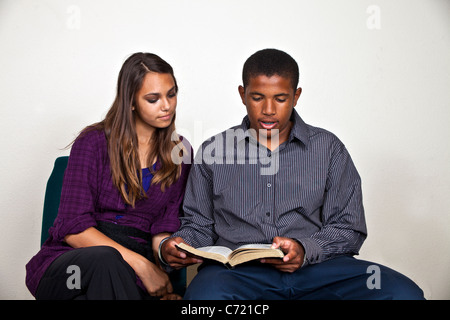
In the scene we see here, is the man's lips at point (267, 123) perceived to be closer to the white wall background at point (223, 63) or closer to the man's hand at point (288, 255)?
the man's hand at point (288, 255)

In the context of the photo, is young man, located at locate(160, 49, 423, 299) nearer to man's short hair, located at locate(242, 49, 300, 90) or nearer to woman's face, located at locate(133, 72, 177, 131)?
man's short hair, located at locate(242, 49, 300, 90)

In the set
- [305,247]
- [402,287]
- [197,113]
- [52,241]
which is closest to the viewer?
[402,287]

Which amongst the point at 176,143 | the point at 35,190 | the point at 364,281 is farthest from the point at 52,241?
the point at 364,281

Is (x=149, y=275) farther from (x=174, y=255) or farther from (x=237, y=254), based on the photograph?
(x=237, y=254)

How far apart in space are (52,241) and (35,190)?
3.39ft

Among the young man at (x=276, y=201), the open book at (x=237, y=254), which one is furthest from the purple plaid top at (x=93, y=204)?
the open book at (x=237, y=254)

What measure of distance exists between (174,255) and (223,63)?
1.44 m

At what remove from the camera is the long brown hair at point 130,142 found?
2.17 metres

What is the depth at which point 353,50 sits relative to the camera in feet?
9.80

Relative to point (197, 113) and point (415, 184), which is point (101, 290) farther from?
point (415, 184)

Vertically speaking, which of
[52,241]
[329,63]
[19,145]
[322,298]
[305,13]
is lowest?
[322,298]

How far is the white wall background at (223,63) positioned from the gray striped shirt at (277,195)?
0.83 metres

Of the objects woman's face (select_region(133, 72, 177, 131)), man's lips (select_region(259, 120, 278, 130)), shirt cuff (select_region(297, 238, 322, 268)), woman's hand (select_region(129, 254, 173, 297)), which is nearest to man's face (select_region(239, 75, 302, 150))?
man's lips (select_region(259, 120, 278, 130))

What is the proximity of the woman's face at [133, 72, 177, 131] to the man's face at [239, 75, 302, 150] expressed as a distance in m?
0.36
